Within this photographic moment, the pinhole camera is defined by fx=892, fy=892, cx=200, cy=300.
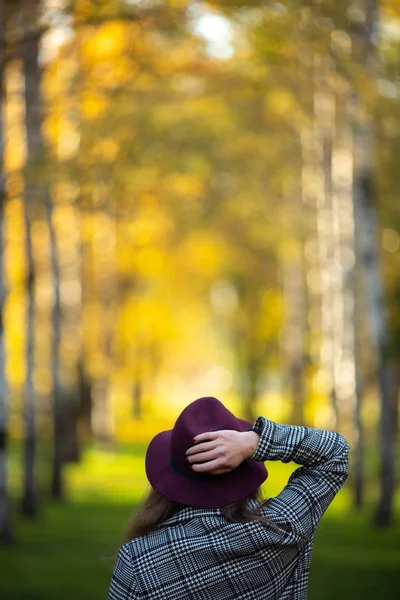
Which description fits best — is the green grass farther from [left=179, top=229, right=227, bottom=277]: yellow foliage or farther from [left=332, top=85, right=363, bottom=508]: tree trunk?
[left=179, top=229, right=227, bottom=277]: yellow foliage

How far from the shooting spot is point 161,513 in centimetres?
238

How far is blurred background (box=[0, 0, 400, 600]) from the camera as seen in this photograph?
8.65 meters

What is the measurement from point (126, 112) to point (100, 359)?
12.4 meters

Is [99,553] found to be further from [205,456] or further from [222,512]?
[205,456]

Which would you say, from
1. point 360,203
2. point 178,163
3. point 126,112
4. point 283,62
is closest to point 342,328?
point 360,203

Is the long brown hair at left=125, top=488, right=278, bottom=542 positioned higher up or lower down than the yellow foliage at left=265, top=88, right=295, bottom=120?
lower down

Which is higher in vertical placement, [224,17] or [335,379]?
[224,17]

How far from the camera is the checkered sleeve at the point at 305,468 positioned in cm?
233

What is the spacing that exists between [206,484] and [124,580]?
0.33 m

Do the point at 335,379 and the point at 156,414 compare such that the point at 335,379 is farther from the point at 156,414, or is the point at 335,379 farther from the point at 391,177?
the point at 156,414

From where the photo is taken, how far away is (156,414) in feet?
126

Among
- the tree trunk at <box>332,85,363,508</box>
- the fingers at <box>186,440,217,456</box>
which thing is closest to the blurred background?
the tree trunk at <box>332,85,363,508</box>

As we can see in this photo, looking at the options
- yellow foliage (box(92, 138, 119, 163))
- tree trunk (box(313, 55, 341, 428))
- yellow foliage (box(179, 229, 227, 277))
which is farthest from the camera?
yellow foliage (box(179, 229, 227, 277))

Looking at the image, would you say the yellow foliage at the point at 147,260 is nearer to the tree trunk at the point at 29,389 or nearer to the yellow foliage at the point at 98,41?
the yellow foliage at the point at 98,41
